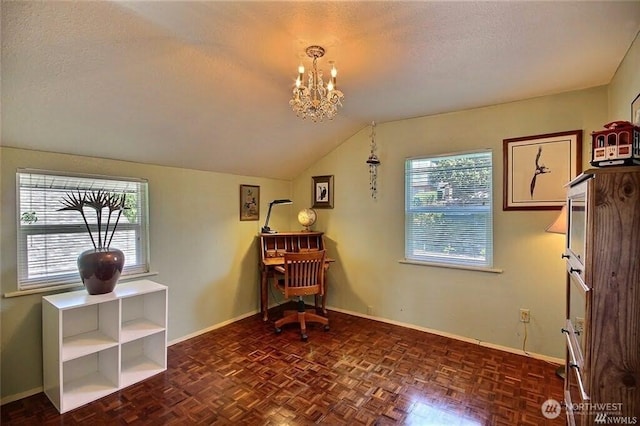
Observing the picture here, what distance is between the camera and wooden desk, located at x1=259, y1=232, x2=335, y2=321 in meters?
3.74

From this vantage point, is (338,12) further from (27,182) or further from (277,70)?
(27,182)

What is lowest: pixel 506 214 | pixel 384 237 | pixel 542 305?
pixel 542 305

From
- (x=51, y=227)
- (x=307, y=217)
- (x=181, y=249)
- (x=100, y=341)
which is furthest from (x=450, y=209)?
(x=51, y=227)

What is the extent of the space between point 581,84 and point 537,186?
87cm

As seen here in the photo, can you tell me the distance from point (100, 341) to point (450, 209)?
3348 millimetres

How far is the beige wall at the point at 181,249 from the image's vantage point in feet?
7.07

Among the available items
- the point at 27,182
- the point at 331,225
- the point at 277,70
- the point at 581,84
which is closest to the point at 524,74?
the point at 581,84

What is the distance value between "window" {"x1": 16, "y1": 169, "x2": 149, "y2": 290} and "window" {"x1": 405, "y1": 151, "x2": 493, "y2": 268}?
115 inches

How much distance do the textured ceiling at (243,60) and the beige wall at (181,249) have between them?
6.2 inches

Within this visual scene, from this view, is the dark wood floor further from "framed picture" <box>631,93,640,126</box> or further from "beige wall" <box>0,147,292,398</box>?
"framed picture" <box>631,93,640,126</box>

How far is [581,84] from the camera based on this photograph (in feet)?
8.20
